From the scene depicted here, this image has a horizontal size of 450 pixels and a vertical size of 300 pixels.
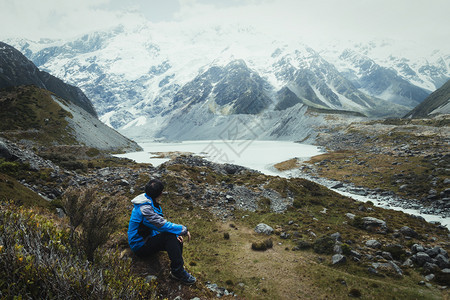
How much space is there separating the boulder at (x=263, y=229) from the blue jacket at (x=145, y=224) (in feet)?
42.8

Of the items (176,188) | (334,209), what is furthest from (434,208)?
(176,188)

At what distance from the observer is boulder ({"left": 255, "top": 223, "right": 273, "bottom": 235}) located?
64.9 feet

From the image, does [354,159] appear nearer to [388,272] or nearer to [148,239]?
[388,272]

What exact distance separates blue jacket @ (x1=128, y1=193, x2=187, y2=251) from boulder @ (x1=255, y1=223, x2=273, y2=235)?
514 inches

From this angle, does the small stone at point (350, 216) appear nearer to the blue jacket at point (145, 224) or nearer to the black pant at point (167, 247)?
the black pant at point (167, 247)

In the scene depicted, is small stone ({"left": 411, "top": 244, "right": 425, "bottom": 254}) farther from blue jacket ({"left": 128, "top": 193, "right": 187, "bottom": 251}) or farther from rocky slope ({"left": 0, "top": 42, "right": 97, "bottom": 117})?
rocky slope ({"left": 0, "top": 42, "right": 97, "bottom": 117})

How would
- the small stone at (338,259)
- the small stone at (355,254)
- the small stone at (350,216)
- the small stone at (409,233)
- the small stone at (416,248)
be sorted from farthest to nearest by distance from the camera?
the small stone at (350,216)
the small stone at (409,233)
the small stone at (416,248)
the small stone at (355,254)
the small stone at (338,259)

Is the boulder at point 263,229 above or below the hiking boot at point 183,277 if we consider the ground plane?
below

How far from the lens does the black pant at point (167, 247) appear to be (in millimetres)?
8094

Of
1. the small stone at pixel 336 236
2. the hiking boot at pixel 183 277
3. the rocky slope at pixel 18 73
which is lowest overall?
the small stone at pixel 336 236

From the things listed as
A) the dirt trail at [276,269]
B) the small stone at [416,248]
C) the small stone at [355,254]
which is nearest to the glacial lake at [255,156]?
the small stone at [416,248]

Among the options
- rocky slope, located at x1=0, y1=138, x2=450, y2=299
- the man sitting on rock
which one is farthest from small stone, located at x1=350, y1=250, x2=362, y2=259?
the man sitting on rock

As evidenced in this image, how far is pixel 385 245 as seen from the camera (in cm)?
1683

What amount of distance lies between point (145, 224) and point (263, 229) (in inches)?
553
